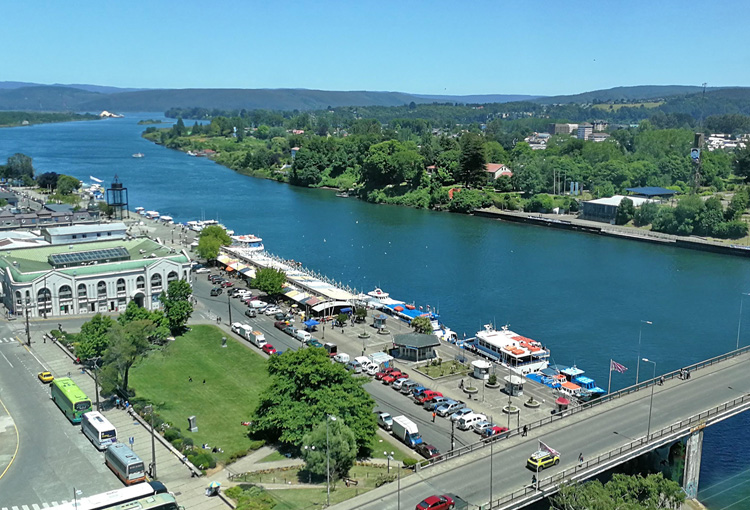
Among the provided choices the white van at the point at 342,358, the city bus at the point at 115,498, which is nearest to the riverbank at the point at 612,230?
the white van at the point at 342,358

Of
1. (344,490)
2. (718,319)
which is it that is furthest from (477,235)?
(344,490)

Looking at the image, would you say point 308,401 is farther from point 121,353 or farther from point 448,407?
point 121,353

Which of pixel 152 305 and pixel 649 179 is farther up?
pixel 649 179

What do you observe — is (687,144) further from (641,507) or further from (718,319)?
(641,507)

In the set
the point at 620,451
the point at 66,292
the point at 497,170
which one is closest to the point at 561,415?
the point at 620,451

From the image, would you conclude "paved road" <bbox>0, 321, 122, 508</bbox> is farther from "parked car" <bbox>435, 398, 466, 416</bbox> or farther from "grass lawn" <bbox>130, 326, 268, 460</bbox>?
"parked car" <bbox>435, 398, 466, 416</bbox>
